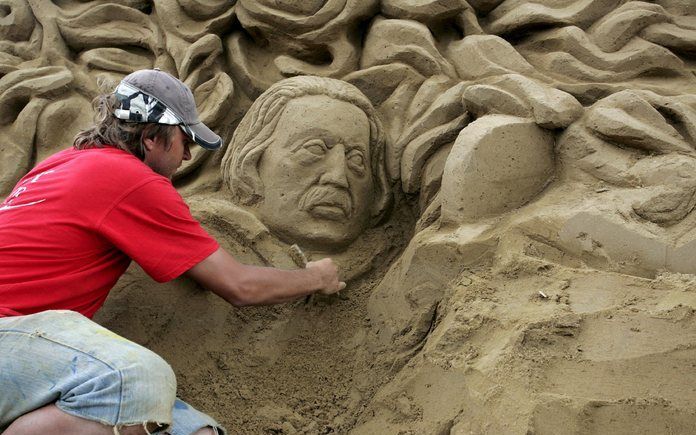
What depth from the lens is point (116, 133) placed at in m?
2.49

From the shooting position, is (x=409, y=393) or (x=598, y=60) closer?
(x=409, y=393)

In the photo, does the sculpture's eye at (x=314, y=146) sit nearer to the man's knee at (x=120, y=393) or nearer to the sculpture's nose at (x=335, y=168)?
the sculpture's nose at (x=335, y=168)

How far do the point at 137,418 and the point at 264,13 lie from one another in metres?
2.18

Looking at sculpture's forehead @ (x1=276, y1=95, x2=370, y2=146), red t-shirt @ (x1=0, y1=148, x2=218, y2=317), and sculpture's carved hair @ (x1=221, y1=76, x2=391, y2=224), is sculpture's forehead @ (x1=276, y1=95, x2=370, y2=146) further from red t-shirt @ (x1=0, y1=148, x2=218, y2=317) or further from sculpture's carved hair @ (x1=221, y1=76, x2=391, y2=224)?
red t-shirt @ (x1=0, y1=148, x2=218, y2=317)

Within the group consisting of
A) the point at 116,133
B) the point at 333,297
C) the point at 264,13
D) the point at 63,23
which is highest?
the point at 116,133

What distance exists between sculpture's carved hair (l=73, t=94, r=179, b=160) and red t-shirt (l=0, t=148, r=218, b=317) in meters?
0.12

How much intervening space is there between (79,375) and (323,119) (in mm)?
1483

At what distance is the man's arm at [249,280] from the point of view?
2.40m

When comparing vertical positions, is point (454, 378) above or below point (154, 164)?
below

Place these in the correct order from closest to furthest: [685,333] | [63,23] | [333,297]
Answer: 1. [685,333]
2. [333,297]
3. [63,23]

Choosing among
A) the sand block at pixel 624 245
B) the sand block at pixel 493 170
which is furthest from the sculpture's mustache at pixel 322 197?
the sand block at pixel 624 245

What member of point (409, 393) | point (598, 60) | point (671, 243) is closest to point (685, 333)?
point (671, 243)

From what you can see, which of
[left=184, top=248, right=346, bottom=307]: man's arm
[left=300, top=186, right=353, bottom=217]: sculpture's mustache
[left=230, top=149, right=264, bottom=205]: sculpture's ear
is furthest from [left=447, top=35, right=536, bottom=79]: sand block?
[left=184, top=248, right=346, bottom=307]: man's arm

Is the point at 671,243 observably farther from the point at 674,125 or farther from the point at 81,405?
the point at 81,405
